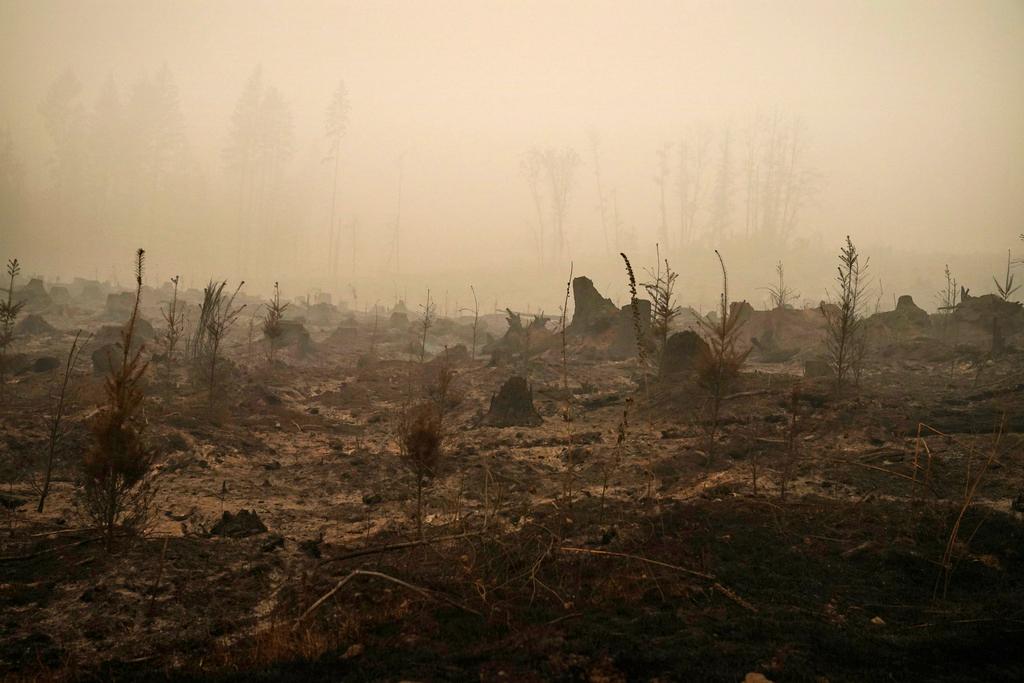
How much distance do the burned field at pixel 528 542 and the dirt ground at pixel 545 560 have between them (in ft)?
0.10

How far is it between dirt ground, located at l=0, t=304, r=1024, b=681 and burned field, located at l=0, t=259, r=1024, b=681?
3 cm

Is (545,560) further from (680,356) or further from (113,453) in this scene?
(680,356)

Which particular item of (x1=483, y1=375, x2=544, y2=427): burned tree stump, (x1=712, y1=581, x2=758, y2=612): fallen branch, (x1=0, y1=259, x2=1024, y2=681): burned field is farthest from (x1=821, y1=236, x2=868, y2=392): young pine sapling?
(x1=712, y1=581, x2=758, y2=612): fallen branch

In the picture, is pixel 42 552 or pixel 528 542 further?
pixel 528 542

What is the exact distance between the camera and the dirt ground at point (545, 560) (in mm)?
3342

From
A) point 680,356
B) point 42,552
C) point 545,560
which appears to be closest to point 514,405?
point 680,356

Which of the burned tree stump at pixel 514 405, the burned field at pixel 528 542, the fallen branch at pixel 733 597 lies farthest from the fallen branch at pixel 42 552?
the burned tree stump at pixel 514 405

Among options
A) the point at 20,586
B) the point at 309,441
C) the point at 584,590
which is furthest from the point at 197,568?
the point at 309,441

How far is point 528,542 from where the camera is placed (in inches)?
201

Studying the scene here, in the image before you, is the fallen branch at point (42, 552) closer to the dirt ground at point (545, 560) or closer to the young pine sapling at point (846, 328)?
the dirt ground at point (545, 560)

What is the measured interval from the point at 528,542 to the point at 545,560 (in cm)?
33

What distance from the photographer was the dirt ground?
132 inches

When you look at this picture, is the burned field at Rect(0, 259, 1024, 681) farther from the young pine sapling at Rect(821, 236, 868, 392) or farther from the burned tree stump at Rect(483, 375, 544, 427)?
the young pine sapling at Rect(821, 236, 868, 392)

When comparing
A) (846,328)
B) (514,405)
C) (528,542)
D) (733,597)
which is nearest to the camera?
(733,597)
